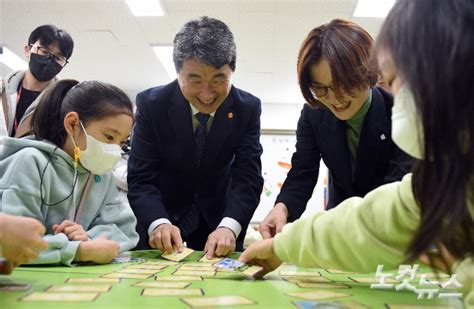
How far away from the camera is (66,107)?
1317 mm

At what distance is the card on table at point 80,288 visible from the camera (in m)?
0.70

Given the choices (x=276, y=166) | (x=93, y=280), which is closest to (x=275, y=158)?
(x=276, y=166)

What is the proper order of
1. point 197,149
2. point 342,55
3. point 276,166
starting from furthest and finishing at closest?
1. point 276,166
2. point 197,149
3. point 342,55

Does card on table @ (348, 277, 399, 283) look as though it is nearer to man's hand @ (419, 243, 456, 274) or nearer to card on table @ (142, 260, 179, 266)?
man's hand @ (419, 243, 456, 274)

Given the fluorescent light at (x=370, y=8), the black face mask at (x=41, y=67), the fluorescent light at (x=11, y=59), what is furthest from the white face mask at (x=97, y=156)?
the fluorescent light at (x=11, y=59)

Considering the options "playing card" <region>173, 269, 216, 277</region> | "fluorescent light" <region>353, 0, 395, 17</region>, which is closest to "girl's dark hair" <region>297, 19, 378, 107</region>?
"playing card" <region>173, 269, 216, 277</region>

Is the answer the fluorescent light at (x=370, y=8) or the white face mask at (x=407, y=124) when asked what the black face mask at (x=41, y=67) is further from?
the fluorescent light at (x=370, y=8)

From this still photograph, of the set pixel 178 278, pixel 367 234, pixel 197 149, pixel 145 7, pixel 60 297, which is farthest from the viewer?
pixel 145 7

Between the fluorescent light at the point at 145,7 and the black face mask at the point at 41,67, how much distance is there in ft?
6.39

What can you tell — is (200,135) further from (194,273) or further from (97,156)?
(194,273)

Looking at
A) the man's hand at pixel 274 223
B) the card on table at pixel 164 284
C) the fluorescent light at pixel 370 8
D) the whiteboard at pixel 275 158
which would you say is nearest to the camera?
the card on table at pixel 164 284

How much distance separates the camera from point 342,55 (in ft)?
4.29

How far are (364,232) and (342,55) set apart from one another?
2.38 feet

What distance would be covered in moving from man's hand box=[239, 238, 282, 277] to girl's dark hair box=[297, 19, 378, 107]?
0.60 meters
